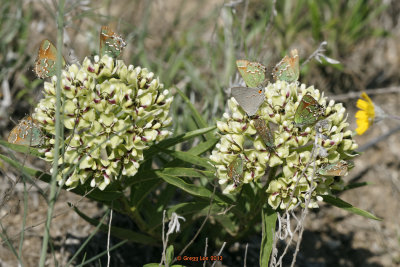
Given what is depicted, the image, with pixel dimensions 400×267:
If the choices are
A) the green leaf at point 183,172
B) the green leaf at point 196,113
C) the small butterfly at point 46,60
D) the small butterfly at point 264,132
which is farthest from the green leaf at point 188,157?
the small butterfly at point 46,60

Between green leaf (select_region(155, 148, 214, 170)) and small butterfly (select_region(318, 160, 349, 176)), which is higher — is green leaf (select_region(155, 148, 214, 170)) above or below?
above

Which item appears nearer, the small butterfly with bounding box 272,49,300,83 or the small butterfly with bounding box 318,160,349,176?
the small butterfly with bounding box 318,160,349,176

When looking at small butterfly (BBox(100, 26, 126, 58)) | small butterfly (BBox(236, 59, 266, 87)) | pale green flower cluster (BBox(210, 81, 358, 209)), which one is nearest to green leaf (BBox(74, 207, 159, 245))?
pale green flower cluster (BBox(210, 81, 358, 209))

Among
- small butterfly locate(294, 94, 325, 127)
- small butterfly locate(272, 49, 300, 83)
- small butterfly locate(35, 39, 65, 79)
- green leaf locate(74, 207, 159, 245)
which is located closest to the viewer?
small butterfly locate(294, 94, 325, 127)

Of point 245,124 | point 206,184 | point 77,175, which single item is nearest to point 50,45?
point 77,175

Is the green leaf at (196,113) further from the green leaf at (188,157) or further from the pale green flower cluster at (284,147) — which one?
the pale green flower cluster at (284,147)

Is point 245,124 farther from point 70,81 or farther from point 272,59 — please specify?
point 272,59

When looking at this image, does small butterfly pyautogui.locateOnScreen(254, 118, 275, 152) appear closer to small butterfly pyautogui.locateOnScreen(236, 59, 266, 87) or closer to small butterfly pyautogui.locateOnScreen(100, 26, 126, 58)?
small butterfly pyautogui.locateOnScreen(236, 59, 266, 87)
